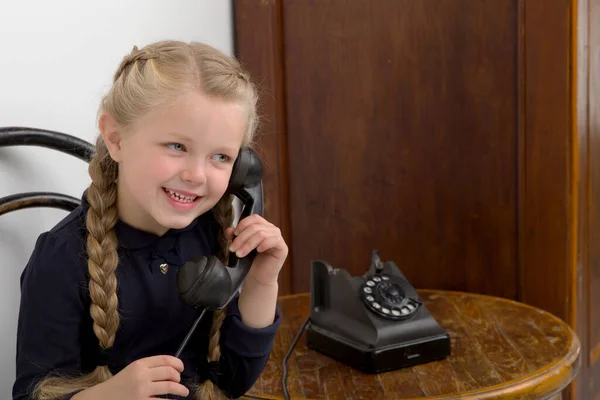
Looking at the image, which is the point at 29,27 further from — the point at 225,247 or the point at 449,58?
the point at 449,58

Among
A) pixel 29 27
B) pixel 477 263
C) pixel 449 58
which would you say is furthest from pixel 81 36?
pixel 477 263

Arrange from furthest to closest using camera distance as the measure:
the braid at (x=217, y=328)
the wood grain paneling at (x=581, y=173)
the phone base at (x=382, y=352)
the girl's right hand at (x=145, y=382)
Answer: the wood grain paneling at (x=581, y=173)
the phone base at (x=382, y=352)
the braid at (x=217, y=328)
the girl's right hand at (x=145, y=382)

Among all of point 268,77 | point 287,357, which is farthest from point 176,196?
point 268,77

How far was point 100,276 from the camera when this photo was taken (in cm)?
95

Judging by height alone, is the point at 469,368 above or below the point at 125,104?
below

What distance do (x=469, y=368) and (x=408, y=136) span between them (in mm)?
635

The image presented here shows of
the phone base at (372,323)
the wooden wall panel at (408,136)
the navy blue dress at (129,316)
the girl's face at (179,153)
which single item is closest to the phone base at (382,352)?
the phone base at (372,323)

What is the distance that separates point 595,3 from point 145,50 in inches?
39.6

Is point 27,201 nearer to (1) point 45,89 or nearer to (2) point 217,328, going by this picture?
(1) point 45,89

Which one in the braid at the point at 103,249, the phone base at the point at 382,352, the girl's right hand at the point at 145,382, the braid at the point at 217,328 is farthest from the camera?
the phone base at the point at 382,352

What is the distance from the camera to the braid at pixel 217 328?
105 cm

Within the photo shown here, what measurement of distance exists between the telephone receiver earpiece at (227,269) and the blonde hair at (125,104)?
0.06 m

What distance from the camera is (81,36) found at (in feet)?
4.19

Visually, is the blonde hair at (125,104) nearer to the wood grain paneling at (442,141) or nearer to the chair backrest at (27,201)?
the chair backrest at (27,201)
